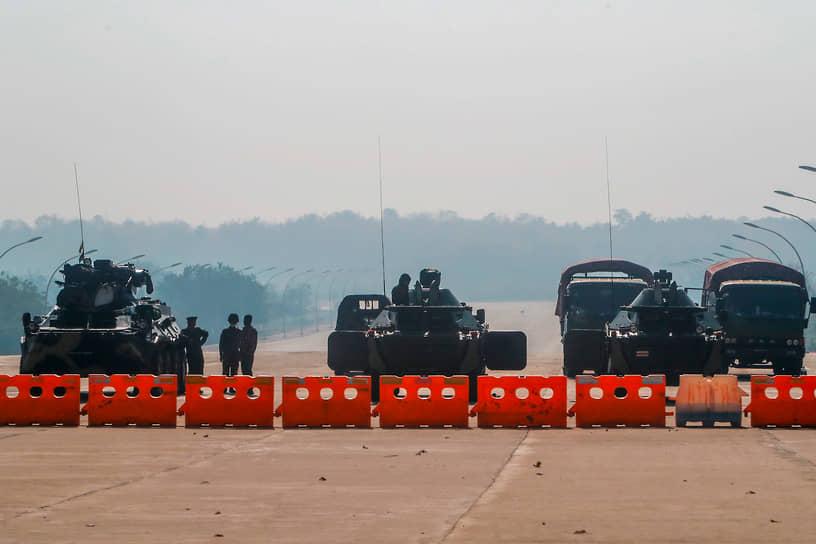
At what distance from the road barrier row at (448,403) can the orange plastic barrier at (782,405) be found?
1 cm

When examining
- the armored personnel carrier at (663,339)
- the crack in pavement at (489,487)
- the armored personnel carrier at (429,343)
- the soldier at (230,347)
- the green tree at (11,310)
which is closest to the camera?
the crack in pavement at (489,487)

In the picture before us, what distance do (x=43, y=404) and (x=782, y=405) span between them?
10386mm

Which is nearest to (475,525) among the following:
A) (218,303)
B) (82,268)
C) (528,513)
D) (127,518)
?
(528,513)

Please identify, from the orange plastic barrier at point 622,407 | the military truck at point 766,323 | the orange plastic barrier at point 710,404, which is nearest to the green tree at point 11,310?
the military truck at point 766,323

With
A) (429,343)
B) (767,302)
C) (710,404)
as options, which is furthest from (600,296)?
(710,404)

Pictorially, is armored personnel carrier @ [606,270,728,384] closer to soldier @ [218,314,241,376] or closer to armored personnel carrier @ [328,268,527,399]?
armored personnel carrier @ [328,268,527,399]

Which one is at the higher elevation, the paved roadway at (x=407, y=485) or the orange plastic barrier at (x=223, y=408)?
the orange plastic barrier at (x=223, y=408)

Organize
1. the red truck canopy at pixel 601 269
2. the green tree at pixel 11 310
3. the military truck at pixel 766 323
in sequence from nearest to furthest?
the military truck at pixel 766 323 → the red truck canopy at pixel 601 269 → the green tree at pixel 11 310

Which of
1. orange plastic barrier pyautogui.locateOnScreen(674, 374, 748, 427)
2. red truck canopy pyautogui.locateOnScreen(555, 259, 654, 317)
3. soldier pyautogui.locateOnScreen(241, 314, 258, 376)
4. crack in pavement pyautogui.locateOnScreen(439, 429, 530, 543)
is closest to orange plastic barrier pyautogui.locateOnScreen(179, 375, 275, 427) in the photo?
crack in pavement pyautogui.locateOnScreen(439, 429, 530, 543)

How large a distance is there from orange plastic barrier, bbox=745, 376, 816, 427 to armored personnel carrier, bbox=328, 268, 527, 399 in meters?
6.28

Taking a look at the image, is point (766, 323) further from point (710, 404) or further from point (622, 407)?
point (622, 407)

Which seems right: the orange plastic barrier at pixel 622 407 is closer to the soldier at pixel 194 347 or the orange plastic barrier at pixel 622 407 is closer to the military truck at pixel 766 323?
the soldier at pixel 194 347

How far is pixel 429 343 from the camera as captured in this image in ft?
79.3

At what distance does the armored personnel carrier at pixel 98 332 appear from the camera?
85.9 feet
